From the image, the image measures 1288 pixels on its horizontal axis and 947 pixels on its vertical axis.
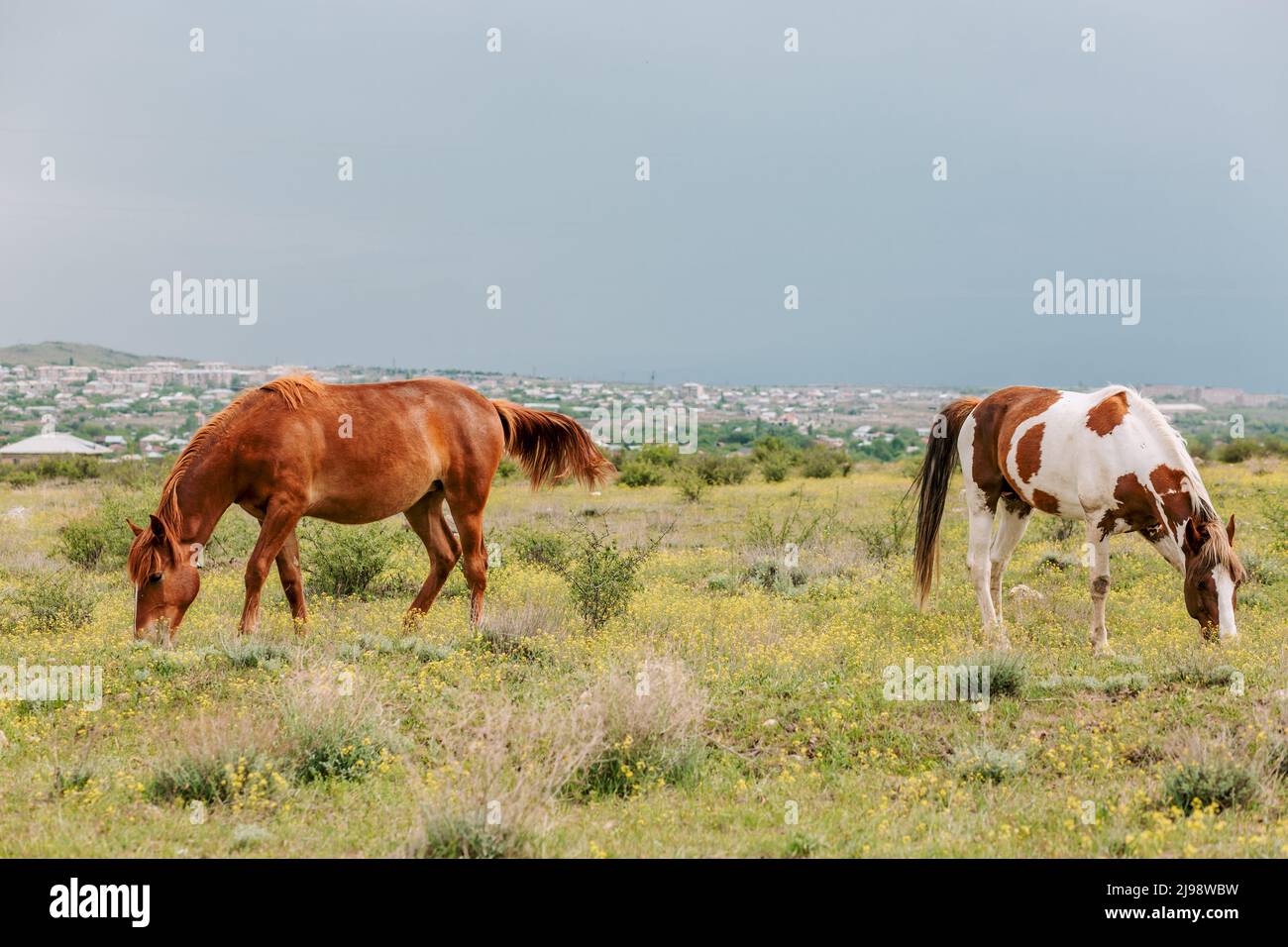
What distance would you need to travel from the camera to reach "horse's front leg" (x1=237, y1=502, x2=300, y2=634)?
9.00 metres

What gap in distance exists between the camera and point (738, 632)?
385 inches

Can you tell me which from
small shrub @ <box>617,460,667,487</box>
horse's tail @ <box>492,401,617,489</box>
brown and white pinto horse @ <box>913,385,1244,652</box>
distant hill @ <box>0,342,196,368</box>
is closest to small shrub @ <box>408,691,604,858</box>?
horse's tail @ <box>492,401,617,489</box>

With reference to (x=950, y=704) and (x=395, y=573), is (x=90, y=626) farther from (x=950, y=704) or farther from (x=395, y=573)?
(x=950, y=704)

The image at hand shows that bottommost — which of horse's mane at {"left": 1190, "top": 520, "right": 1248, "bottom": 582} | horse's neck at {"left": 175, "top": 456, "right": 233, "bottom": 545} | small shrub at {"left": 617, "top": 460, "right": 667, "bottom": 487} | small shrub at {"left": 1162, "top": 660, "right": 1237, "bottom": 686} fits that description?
small shrub at {"left": 617, "top": 460, "right": 667, "bottom": 487}

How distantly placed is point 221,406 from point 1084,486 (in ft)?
249

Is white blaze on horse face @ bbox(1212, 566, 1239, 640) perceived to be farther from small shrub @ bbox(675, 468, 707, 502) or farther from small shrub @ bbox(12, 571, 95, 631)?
small shrub @ bbox(675, 468, 707, 502)

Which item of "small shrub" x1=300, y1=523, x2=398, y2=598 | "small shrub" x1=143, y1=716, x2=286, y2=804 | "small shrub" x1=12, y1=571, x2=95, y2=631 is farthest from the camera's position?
"small shrub" x1=300, y1=523, x2=398, y2=598

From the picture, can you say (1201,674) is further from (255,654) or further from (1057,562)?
(255,654)

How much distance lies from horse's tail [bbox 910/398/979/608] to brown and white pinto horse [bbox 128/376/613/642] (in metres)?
3.87

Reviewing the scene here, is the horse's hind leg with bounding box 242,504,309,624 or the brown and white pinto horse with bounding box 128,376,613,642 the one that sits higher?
the brown and white pinto horse with bounding box 128,376,613,642

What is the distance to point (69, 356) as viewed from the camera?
119375 millimetres
